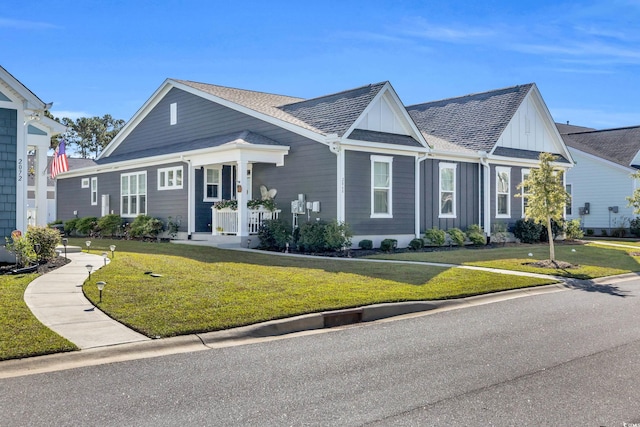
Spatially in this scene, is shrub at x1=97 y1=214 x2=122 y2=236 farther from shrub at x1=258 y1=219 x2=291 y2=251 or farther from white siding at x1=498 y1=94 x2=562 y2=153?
white siding at x1=498 y1=94 x2=562 y2=153

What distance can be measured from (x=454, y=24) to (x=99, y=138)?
58400mm

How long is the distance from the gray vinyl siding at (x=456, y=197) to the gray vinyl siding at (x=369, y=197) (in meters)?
0.87

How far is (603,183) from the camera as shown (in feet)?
106

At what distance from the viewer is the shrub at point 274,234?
1812 cm

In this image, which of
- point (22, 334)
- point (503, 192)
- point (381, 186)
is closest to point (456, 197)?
point (503, 192)

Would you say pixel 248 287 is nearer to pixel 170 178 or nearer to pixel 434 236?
pixel 434 236

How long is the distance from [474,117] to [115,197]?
16.7 meters

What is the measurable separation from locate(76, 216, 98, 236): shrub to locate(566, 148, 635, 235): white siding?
2673 cm

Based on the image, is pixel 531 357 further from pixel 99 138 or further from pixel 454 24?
pixel 99 138

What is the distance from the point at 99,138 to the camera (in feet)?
218

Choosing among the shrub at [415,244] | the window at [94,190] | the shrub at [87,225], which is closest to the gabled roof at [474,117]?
the shrub at [415,244]

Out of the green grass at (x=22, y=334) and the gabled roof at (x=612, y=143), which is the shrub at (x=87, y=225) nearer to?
the green grass at (x=22, y=334)

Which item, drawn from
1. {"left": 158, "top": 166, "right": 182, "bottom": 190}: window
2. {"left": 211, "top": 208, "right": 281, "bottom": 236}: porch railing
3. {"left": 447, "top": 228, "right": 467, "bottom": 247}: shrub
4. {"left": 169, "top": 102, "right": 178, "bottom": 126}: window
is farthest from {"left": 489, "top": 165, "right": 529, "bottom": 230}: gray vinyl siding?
{"left": 169, "top": 102, "right": 178, "bottom": 126}: window

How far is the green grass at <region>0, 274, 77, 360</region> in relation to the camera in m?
6.22
